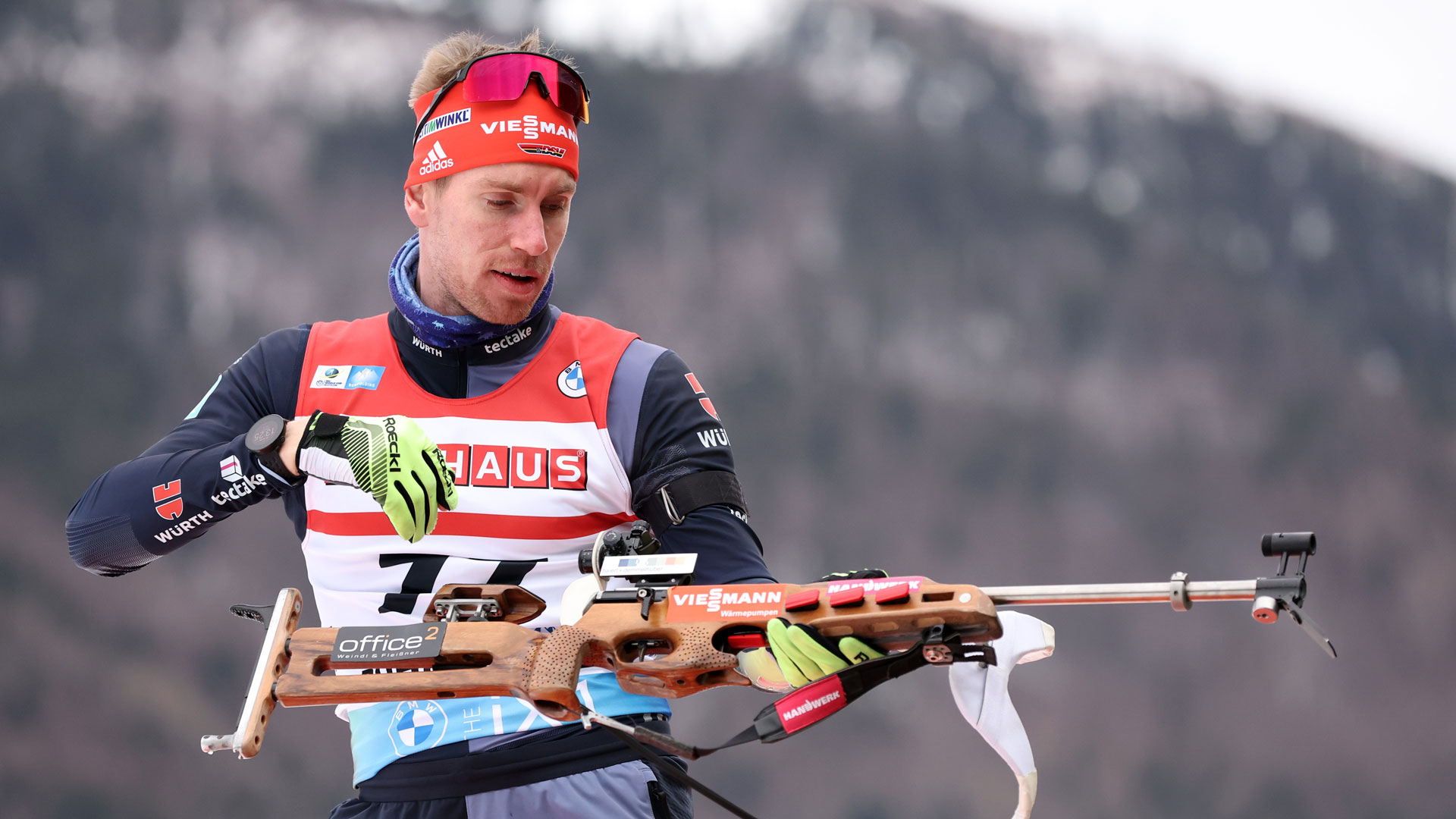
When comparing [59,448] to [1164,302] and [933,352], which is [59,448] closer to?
[933,352]

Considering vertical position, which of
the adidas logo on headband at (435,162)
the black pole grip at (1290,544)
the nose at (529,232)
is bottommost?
the black pole grip at (1290,544)

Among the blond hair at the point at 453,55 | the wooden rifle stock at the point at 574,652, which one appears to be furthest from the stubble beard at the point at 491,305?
the wooden rifle stock at the point at 574,652

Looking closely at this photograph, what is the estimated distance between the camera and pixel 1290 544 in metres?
1.73

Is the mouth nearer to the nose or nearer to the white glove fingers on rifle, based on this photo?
the nose

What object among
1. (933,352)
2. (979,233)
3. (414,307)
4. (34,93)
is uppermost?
(34,93)

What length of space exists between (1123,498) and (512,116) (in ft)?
17.5

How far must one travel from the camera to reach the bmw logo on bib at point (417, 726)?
2152 mm

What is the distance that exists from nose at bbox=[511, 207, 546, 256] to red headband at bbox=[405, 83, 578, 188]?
10cm

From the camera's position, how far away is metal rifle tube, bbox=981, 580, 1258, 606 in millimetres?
1700

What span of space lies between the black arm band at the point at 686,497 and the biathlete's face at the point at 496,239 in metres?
0.42

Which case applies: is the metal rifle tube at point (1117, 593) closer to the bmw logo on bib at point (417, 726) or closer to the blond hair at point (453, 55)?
the bmw logo on bib at point (417, 726)

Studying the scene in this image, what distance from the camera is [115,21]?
750 cm

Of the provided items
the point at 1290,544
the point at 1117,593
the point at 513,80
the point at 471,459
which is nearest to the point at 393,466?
the point at 471,459

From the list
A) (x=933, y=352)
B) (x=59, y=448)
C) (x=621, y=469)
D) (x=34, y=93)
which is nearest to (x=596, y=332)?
(x=621, y=469)
